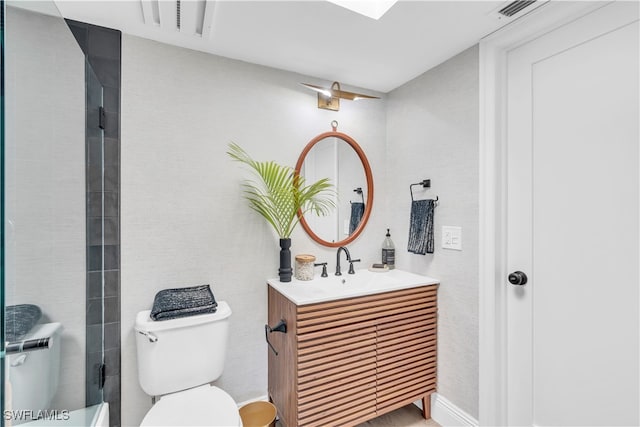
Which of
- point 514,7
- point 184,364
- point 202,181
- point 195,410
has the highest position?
point 514,7

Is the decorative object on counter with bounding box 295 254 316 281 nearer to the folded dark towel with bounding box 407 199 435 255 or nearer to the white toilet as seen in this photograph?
the white toilet

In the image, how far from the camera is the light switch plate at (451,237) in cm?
175

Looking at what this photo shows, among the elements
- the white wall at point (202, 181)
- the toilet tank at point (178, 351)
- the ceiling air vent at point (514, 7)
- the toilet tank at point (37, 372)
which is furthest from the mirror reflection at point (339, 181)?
the toilet tank at point (37, 372)

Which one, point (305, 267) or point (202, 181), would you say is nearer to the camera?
point (202, 181)

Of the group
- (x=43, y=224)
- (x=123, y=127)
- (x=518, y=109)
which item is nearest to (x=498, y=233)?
(x=518, y=109)

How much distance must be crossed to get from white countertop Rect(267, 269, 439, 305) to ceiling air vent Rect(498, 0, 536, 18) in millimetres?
1431

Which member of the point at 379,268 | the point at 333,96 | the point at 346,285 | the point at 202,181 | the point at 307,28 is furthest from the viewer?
the point at 379,268

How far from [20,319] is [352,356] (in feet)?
4.41

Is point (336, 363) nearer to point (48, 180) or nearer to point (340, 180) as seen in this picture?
point (340, 180)

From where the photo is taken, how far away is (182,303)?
4.92ft

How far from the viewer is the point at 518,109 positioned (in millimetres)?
1529

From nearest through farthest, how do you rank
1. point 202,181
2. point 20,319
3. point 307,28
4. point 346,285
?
1. point 20,319
2. point 307,28
3. point 202,181
4. point 346,285

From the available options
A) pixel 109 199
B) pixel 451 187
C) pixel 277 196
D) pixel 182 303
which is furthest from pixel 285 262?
pixel 451 187

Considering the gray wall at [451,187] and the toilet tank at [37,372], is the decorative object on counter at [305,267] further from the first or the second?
the toilet tank at [37,372]
